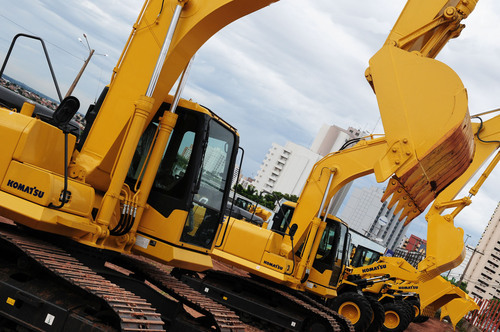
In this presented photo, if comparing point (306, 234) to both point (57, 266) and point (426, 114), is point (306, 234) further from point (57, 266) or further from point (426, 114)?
point (57, 266)

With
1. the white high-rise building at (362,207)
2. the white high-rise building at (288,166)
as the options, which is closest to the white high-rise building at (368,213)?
the white high-rise building at (362,207)

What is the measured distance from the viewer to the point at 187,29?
596cm

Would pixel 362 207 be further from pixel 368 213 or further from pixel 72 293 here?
pixel 72 293

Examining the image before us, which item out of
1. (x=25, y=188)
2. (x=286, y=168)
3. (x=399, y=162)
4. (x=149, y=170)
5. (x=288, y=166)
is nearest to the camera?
(x=25, y=188)

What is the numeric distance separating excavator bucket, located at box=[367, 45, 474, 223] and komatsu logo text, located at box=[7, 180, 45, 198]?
4262mm

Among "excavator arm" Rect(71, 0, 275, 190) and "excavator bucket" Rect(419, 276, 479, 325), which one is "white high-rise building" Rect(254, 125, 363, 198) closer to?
"excavator bucket" Rect(419, 276, 479, 325)

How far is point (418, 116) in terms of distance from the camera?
23.2ft

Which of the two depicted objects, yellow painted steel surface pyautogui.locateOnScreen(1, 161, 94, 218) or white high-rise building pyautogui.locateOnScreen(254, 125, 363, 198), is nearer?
yellow painted steel surface pyautogui.locateOnScreen(1, 161, 94, 218)

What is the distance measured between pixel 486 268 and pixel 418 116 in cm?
13022

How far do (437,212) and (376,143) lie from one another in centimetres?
193

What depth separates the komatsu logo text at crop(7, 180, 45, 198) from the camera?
17.8ft

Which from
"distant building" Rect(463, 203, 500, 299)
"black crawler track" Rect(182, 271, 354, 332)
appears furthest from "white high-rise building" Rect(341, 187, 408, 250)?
"black crawler track" Rect(182, 271, 354, 332)

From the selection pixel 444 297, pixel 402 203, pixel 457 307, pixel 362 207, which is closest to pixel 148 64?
pixel 402 203

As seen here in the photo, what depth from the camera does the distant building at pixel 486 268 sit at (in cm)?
11980
